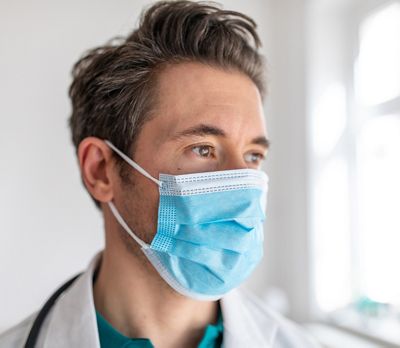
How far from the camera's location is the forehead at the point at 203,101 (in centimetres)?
117

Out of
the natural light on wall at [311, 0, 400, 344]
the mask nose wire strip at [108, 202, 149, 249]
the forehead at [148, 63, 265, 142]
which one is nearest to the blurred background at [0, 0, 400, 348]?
the natural light on wall at [311, 0, 400, 344]

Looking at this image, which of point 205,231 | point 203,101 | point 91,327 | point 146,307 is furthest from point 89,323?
point 203,101

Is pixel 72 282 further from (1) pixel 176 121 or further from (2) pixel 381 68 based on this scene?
(2) pixel 381 68

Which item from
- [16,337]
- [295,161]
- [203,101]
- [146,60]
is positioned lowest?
[16,337]

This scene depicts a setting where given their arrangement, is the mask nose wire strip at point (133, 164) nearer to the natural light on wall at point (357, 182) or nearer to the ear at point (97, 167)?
the ear at point (97, 167)

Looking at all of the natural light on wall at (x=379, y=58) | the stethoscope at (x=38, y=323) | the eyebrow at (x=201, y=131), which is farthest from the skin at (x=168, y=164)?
the natural light on wall at (x=379, y=58)

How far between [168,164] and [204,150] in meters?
0.10

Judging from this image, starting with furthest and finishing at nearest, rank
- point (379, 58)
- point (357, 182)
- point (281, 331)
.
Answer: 1. point (357, 182)
2. point (379, 58)
3. point (281, 331)

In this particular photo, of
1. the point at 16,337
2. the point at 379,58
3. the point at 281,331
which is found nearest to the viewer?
the point at 16,337

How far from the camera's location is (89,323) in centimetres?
115

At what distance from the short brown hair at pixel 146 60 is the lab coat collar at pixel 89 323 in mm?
393

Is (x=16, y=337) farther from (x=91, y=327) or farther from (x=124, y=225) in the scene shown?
(x=124, y=225)

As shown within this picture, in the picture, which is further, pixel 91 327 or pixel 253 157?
pixel 253 157

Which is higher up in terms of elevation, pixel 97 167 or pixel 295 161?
pixel 97 167
